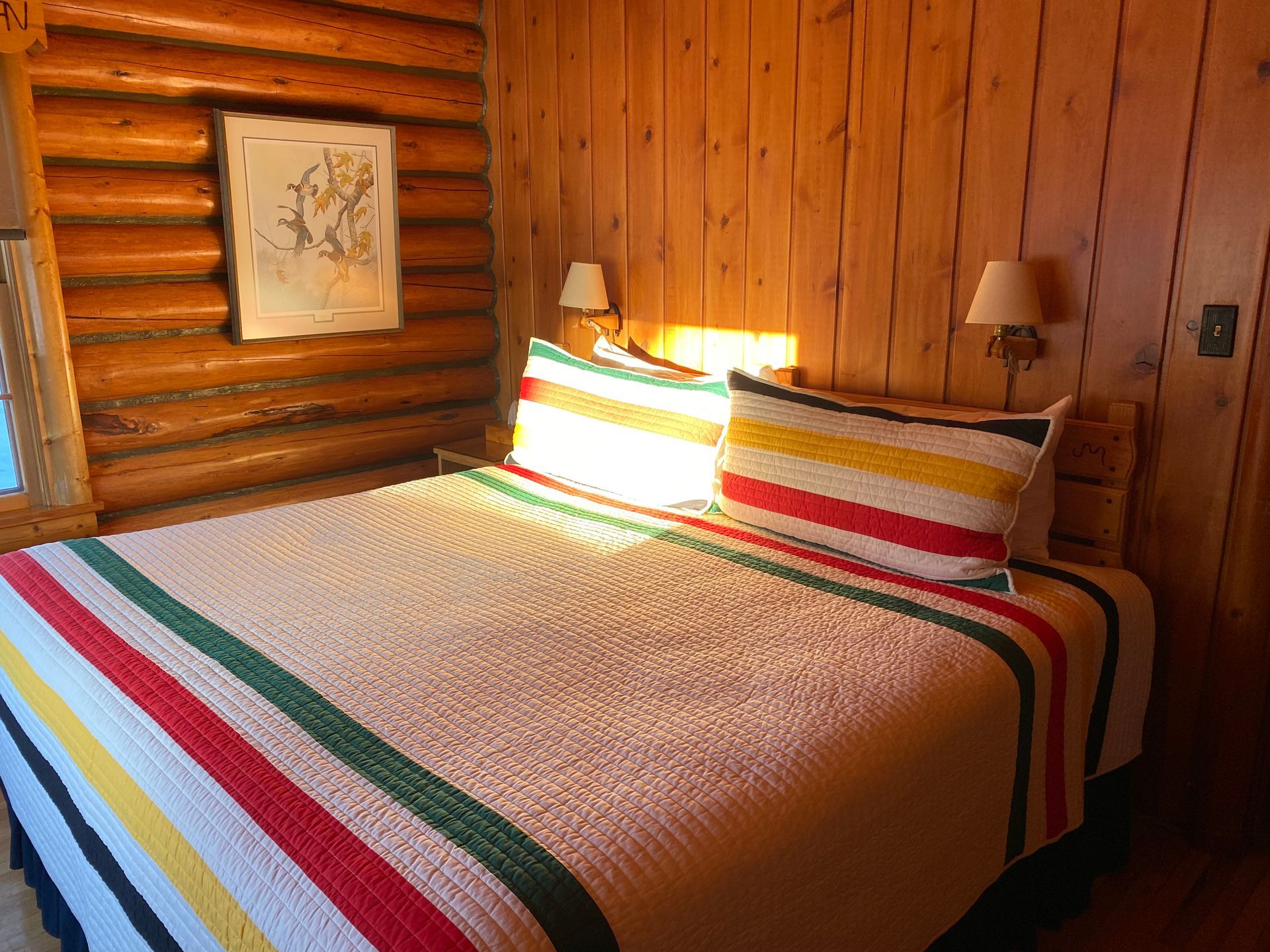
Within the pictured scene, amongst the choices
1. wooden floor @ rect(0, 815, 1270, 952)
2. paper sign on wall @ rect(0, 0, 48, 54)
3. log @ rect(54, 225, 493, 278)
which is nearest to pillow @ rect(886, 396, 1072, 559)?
wooden floor @ rect(0, 815, 1270, 952)

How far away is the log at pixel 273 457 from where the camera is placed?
3.17 m

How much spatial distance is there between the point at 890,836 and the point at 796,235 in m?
1.89

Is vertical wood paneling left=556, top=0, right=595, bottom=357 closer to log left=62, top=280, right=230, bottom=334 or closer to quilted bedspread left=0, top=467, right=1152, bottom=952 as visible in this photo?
log left=62, top=280, right=230, bottom=334

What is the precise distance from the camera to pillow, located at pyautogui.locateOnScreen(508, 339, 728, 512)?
Result: 262 centimetres

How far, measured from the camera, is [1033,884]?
1910mm

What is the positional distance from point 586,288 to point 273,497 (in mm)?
1425

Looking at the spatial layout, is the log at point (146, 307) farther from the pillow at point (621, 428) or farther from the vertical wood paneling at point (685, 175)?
the vertical wood paneling at point (685, 175)

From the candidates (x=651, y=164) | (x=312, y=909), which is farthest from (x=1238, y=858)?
(x=651, y=164)

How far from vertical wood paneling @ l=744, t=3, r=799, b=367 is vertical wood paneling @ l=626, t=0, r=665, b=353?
40cm

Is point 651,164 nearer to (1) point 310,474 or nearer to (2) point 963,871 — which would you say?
(1) point 310,474

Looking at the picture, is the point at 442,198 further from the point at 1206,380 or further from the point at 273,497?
the point at 1206,380

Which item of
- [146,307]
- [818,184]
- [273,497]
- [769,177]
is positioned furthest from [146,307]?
[818,184]

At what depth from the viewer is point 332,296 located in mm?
3482

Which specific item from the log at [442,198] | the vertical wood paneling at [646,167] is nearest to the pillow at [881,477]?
the vertical wood paneling at [646,167]
